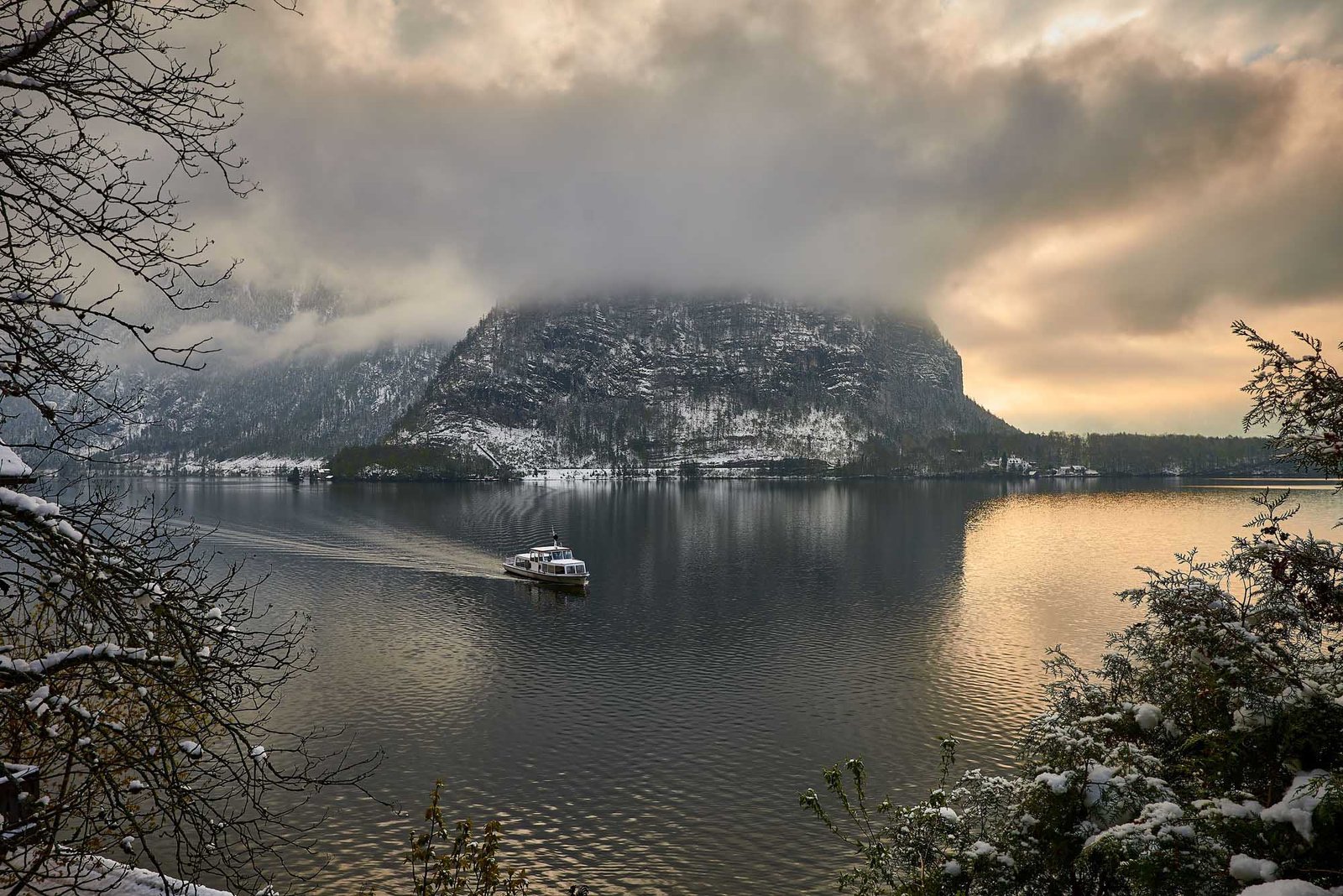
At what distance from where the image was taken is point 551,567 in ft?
291

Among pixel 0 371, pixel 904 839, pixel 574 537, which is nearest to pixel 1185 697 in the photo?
pixel 904 839

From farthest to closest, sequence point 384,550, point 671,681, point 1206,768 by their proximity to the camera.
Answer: point 384,550, point 671,681, point 1206,768

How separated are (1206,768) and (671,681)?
4293 cm

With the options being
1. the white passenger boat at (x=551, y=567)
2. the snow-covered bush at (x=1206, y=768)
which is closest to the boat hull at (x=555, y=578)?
the white passenger boat at (x=551, y=567)

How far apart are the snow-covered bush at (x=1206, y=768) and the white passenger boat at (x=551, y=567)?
7109 centimetres

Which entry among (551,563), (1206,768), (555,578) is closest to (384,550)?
(551,563)

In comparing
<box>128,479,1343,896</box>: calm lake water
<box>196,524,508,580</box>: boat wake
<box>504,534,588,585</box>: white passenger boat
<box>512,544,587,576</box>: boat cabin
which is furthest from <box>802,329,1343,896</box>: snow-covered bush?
<box>196,524,508,580</box>: boat wake

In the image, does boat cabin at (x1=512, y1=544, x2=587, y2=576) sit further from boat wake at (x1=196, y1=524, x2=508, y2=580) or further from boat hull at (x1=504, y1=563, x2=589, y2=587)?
boat wake at (x1=196, y1=524, x2=508, y2=580)

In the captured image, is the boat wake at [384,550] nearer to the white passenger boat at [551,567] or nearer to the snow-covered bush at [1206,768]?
the white passenger boat at [551,567]

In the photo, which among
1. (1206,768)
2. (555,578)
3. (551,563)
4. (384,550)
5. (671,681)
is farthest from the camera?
(384,550)

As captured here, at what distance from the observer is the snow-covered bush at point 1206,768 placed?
33.4 ft

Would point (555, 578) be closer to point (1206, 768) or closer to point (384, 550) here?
point (384, 550)

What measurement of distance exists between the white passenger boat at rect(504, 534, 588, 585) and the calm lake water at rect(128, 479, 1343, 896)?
7.05ft

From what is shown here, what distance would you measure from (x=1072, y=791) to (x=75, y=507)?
15952 millimetres
